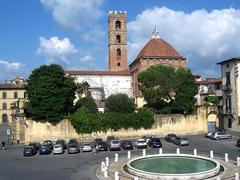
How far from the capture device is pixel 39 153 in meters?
43.2

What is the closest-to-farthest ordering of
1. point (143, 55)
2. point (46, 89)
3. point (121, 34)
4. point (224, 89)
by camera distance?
1. point (46, 89)
2. point (224, 89)
3. point (143, 55)
4. point (121, 34)

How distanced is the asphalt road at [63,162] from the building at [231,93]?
345 inches

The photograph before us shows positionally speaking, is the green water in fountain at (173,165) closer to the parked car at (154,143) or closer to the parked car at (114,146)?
the parked car at (114,146)

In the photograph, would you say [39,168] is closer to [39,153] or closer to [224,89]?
[39,153]

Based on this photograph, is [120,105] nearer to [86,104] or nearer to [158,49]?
[86,104]

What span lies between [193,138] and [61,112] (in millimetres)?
19941

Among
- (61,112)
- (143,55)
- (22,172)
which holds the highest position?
(143,55)

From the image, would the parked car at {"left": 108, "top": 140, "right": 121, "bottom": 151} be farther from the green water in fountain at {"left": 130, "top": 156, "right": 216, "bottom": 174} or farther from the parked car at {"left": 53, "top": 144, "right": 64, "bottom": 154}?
the green water in fountain at {"left": 130, "top": 156, "right": 216, "bottom": 174}

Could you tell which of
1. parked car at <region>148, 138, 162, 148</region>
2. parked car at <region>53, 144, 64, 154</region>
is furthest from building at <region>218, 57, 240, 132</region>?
parked car at <region>53, 144, 64, 154</region>

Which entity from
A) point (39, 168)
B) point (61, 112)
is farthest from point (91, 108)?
point (39, 168)

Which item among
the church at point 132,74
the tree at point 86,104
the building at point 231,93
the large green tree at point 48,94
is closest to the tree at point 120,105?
the tree at point 86,104

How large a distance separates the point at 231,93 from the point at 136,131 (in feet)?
53.2

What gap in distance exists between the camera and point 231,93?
5862cm

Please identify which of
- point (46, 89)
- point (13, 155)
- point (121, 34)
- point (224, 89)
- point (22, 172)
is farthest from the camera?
point (121, 34)
